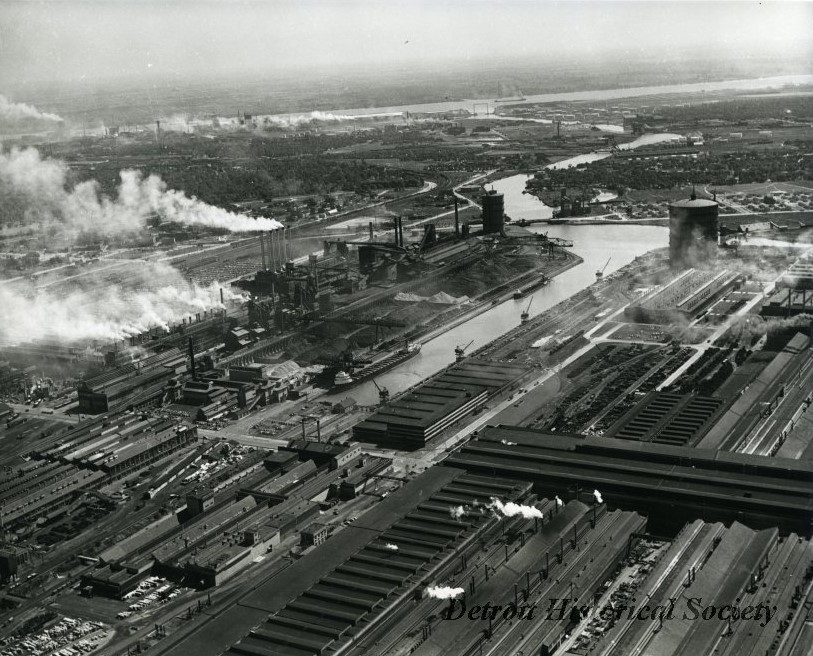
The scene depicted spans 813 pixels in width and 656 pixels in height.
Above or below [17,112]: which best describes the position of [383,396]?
below

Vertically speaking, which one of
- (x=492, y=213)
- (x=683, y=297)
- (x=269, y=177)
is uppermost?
(x=269, y=177)

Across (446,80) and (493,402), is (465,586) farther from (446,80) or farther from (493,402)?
(446,80)

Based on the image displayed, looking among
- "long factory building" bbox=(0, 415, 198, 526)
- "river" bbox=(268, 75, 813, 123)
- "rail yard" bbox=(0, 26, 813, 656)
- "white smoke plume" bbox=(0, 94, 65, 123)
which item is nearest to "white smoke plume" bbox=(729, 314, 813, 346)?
"rail yard" bbox=(0, 26, 813, 656)

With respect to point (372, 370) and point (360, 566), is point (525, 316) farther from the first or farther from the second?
point (360, 566)

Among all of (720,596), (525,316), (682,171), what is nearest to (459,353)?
(525,316)

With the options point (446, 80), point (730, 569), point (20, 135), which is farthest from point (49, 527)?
point (446, 80)

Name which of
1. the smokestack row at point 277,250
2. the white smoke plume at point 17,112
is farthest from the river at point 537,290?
the white smoke plume at point 17,112

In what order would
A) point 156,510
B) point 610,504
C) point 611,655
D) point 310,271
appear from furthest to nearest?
point 310,271, point 156,510, point 610,504, point 611,655

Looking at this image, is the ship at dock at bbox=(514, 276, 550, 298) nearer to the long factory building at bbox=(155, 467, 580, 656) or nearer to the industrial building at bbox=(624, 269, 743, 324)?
the industrial building at bbox=(624, 269, 743, 324)
